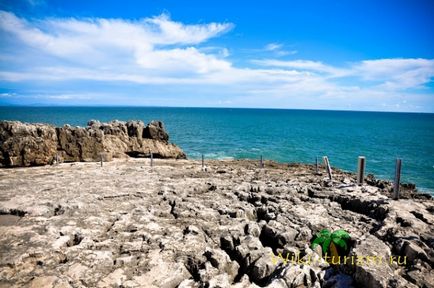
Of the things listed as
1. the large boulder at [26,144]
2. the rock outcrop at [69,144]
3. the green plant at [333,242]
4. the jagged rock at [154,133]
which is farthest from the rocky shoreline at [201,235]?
the jagged rock at [154,133]

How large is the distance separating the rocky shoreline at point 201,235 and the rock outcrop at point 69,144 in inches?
458

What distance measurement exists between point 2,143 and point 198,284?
88.5ft

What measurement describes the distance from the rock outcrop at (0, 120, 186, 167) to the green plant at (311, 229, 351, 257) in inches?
873

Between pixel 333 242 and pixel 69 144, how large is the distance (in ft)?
92.7

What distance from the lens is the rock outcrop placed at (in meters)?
26.3

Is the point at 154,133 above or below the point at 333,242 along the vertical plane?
above

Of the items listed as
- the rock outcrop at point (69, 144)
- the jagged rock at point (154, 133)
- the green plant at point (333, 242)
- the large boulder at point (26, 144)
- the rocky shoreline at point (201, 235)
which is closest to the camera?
the rocky shoreline at point (201, 235)

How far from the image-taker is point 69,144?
29641mm

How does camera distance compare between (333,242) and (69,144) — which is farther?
(69,144)

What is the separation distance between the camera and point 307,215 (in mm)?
12289

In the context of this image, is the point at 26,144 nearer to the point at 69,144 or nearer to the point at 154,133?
the point at 69,144

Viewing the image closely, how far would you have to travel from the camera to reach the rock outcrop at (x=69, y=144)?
26312 millimetres

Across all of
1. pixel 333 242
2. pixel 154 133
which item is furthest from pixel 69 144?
pixel 333 242

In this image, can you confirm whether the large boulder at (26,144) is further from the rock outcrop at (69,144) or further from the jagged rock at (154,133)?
the jagged rock at (154,133)
